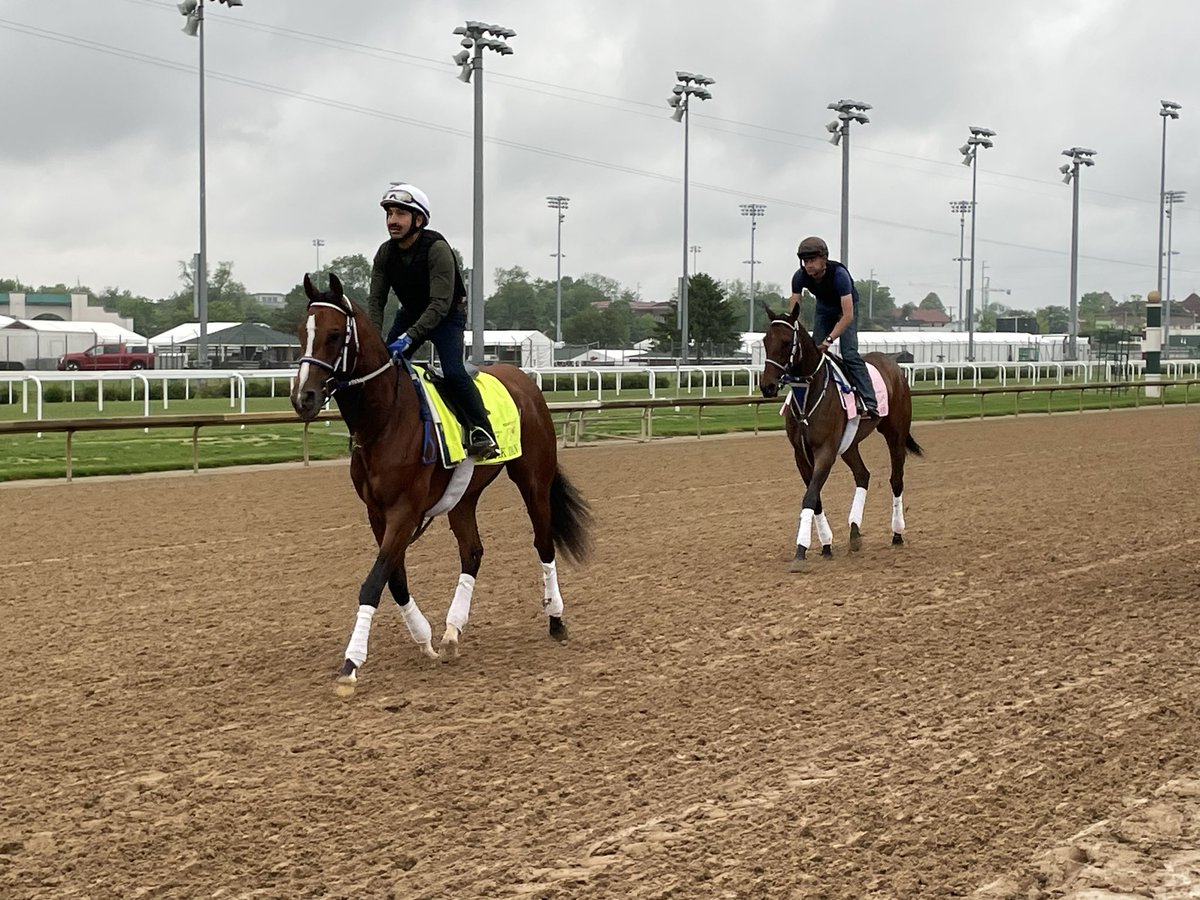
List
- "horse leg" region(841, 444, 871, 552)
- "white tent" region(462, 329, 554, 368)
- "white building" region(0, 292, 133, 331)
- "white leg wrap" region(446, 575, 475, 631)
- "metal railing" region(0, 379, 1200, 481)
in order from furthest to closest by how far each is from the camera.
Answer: "white building" region(0, 292, 133, 331) → "white tent" region(462, 329, 554, 368) → "metal railing" region(0, 379, 1200, 481) → "horse leg" region(841, 444, 871, 552) → "white leg wrap" region(446, 575, 475, 631)

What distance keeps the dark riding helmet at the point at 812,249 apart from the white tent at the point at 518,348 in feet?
136

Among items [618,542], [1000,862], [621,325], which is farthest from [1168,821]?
[621,325]

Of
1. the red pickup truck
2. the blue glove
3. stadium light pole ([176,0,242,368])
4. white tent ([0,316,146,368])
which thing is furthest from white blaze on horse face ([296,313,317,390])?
white tent ([0,316,146,368])

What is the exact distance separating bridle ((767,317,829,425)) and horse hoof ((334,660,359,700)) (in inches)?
172

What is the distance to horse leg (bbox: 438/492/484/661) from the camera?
6.89 m

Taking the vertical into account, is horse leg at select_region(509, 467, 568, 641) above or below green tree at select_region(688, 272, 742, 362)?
below

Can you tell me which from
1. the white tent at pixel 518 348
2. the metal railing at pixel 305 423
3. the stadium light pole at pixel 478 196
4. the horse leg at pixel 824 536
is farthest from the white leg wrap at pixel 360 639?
the white tent at pixel 518 348

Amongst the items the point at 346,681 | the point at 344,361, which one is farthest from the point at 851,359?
the point at 346,681

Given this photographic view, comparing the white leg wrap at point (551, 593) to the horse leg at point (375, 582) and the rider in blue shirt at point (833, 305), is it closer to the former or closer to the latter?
the horse leg at point (375, 582)

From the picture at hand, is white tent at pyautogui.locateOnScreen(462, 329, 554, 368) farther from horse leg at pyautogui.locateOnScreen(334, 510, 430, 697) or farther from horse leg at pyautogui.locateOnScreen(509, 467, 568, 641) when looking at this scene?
horse leg at pyautogui.locateOnScreen(334, 510, 430, 697)

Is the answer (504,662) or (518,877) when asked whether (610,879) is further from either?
(504,662)

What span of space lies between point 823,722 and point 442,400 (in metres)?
2.43

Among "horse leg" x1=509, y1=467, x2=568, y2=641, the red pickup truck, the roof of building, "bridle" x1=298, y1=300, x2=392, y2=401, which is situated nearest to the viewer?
"bridle" x1=298, y1=300, x2=392, y2=401

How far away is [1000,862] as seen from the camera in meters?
4.11
